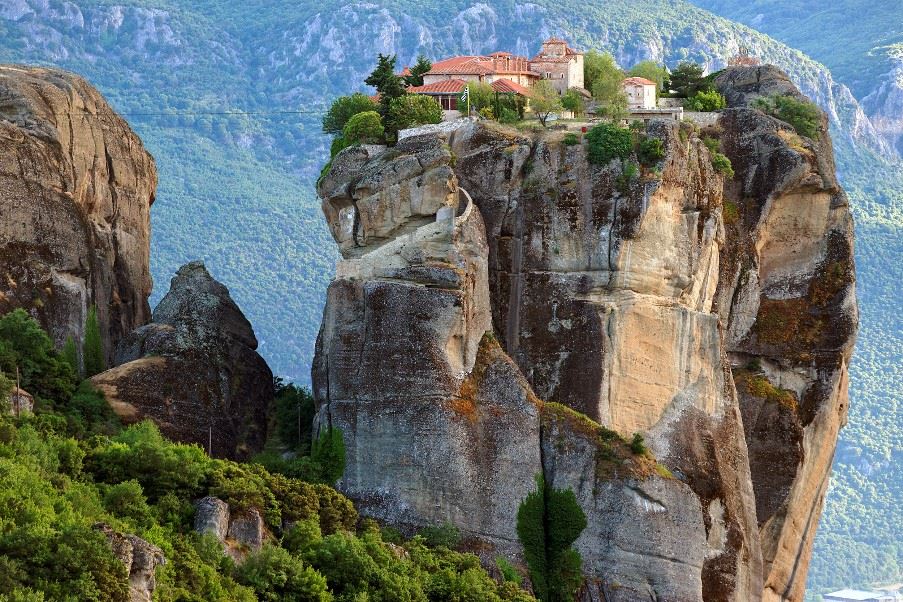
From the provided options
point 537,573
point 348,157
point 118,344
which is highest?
point 348,157

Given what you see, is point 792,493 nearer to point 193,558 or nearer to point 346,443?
point 346,443

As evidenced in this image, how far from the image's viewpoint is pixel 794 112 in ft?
323

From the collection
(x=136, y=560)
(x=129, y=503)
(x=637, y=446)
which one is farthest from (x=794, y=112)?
(x=136, y=560)

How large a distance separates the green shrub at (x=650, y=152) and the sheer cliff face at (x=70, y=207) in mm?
18523

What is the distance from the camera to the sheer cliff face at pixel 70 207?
87.9m

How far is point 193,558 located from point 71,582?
8.42 meters

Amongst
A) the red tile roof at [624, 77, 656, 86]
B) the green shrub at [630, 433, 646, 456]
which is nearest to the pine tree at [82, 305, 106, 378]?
the green shrub at [630, 433, 646, 456]

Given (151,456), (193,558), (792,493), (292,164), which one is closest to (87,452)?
(151,456)

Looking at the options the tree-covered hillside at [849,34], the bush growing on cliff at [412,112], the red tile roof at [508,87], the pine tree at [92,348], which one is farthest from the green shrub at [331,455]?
the tree-covered hillside at [849,34]

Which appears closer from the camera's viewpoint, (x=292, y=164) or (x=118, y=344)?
(x=118, y=344)

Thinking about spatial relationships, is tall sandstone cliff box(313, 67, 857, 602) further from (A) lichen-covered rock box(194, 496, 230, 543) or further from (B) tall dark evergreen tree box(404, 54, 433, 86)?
(A) lichen-covered rock box(194, 496, 230, 543)

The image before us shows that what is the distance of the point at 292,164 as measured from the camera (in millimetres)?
154375

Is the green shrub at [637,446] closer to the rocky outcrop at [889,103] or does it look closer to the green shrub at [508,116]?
the green shrub at [508,116]

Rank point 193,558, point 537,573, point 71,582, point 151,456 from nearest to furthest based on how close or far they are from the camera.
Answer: point 71,582 < point 193,558 < point 151,456 < point 537,573
